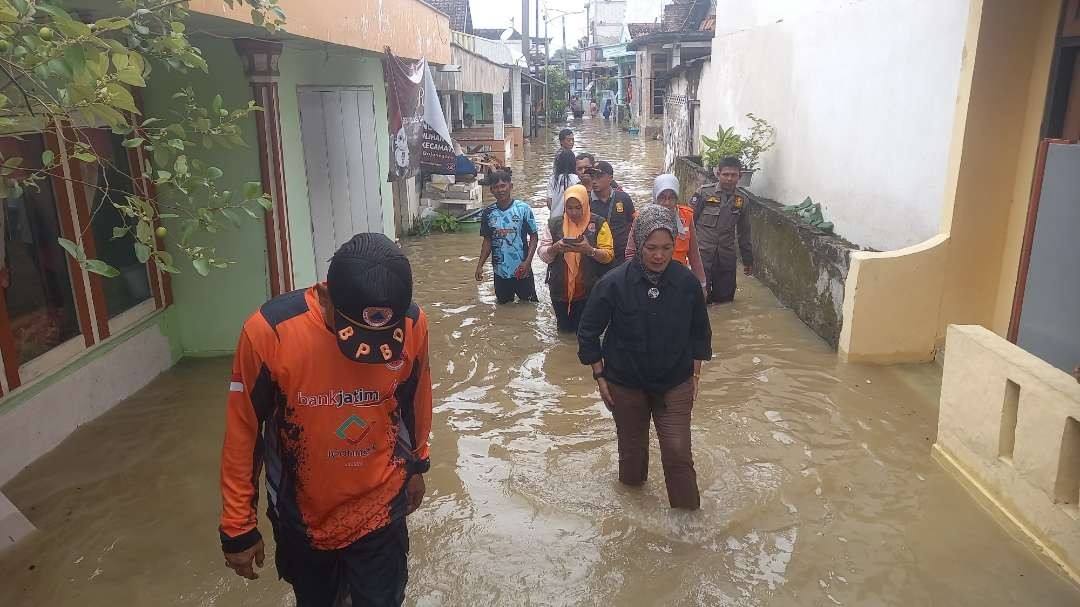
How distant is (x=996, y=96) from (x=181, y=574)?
5.92 meters

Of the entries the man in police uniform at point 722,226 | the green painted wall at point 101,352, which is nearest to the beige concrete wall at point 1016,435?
the man in police uniform at point 722,226

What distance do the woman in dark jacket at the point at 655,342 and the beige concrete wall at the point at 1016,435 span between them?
1.58 m

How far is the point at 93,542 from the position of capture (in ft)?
13.0

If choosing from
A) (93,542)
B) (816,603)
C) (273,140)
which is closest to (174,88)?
(273,140)

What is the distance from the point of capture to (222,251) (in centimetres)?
637

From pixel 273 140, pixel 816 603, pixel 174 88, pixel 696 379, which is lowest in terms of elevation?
pixel 816 603

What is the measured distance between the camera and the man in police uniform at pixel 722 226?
25.7 feet

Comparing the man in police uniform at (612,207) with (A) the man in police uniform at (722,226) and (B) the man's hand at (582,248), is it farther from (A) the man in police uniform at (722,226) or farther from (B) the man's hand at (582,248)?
(A) the man in police uniform at (722,226)

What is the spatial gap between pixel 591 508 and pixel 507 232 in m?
3.72

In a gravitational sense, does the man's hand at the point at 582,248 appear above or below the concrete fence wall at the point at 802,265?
above

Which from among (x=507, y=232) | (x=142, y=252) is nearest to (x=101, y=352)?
(x=142, y=252)

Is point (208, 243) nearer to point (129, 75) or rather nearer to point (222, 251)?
point (222, 251)

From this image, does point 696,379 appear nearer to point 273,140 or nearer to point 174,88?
point 273,140

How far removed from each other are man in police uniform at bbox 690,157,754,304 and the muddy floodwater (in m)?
1.79
